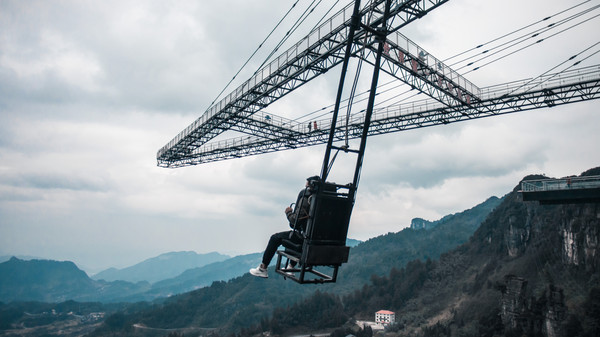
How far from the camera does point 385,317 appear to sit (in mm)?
98562

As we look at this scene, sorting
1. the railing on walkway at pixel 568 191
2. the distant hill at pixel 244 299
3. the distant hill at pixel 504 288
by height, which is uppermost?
the railing on walkway at pixel 568 191

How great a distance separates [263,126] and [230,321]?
425 feet

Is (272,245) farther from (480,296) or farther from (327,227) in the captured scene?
(480,296)

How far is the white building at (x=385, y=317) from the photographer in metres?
97.4

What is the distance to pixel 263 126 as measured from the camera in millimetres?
28625

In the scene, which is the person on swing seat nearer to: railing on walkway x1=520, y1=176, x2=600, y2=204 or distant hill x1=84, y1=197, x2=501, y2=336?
railing on walkway x1=520, y1=176, x2=600, y2=204

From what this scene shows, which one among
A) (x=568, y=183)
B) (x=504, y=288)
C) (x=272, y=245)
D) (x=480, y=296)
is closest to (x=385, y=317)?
(x=480, y=296)

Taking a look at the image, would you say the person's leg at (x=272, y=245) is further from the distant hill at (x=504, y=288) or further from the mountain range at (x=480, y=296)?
the mountain range at (x=480, y=296)

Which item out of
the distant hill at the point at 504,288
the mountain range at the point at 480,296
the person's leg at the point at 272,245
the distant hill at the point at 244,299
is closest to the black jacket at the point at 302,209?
the person's leg at the point at 272,245

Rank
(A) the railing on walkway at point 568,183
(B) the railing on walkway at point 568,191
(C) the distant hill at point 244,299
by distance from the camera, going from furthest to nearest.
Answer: (C) the distant hill at point 244,299, (A) the railing on walkway at point 568,183, (B) the railing on walkway at point 568,191

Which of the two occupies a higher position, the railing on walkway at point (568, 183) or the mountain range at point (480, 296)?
the railing on walkway at point (568, 183)

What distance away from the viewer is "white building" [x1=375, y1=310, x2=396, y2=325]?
97.4m

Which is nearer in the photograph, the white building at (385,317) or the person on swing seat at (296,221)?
the person on swing seat at (296,221)

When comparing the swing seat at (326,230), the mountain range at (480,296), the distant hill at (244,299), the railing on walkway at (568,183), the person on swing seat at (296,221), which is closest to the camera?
the swing seat at (326,230)
